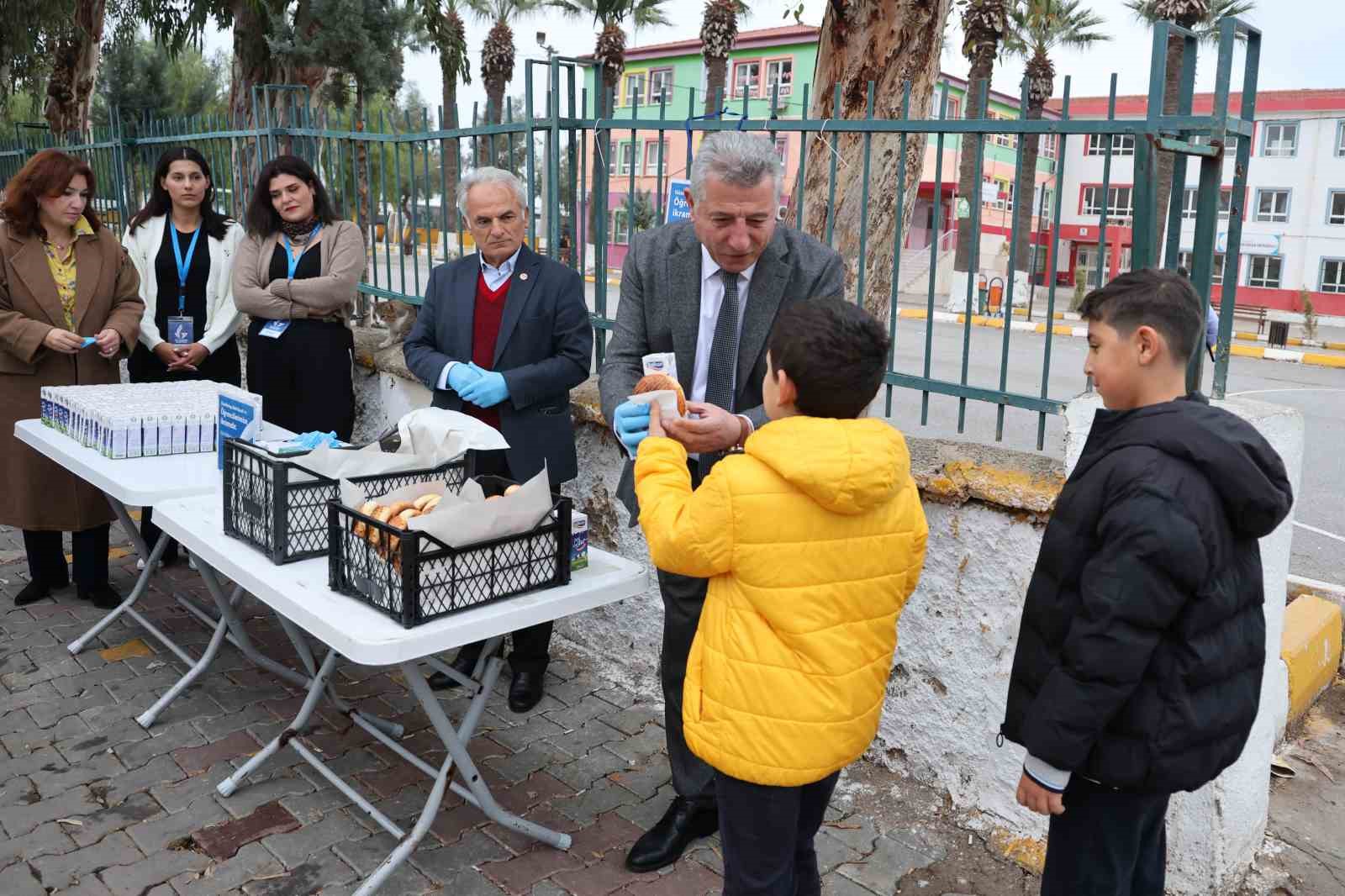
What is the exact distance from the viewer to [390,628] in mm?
2311

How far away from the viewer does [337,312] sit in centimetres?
464

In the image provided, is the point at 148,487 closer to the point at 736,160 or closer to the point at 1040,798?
the point at 736,160

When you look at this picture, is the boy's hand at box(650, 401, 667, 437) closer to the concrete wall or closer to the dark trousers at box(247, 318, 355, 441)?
the concrete wall

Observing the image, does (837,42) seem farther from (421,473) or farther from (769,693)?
(769,693)

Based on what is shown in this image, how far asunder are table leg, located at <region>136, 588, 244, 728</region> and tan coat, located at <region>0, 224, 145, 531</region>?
4.13 ft

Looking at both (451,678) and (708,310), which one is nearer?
(708,310)

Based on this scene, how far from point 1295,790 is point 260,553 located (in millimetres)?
3123

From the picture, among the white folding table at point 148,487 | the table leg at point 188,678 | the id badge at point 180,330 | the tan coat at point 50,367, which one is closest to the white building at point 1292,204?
the id badge at point 180,330

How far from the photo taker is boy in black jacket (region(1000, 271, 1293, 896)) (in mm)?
1762

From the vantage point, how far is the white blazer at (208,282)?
4.80 meters

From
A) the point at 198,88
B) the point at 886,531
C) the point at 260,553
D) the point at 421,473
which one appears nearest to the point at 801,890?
the point at 886,531

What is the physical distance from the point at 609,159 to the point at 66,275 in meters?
2.39

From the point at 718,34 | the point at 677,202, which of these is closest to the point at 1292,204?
the point at 718,34

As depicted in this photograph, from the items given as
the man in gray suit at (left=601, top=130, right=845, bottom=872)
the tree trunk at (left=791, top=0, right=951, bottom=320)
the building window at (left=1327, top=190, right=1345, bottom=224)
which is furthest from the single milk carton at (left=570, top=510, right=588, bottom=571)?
the building window at (left=1327, top=190, right=1345, bottom=224)
